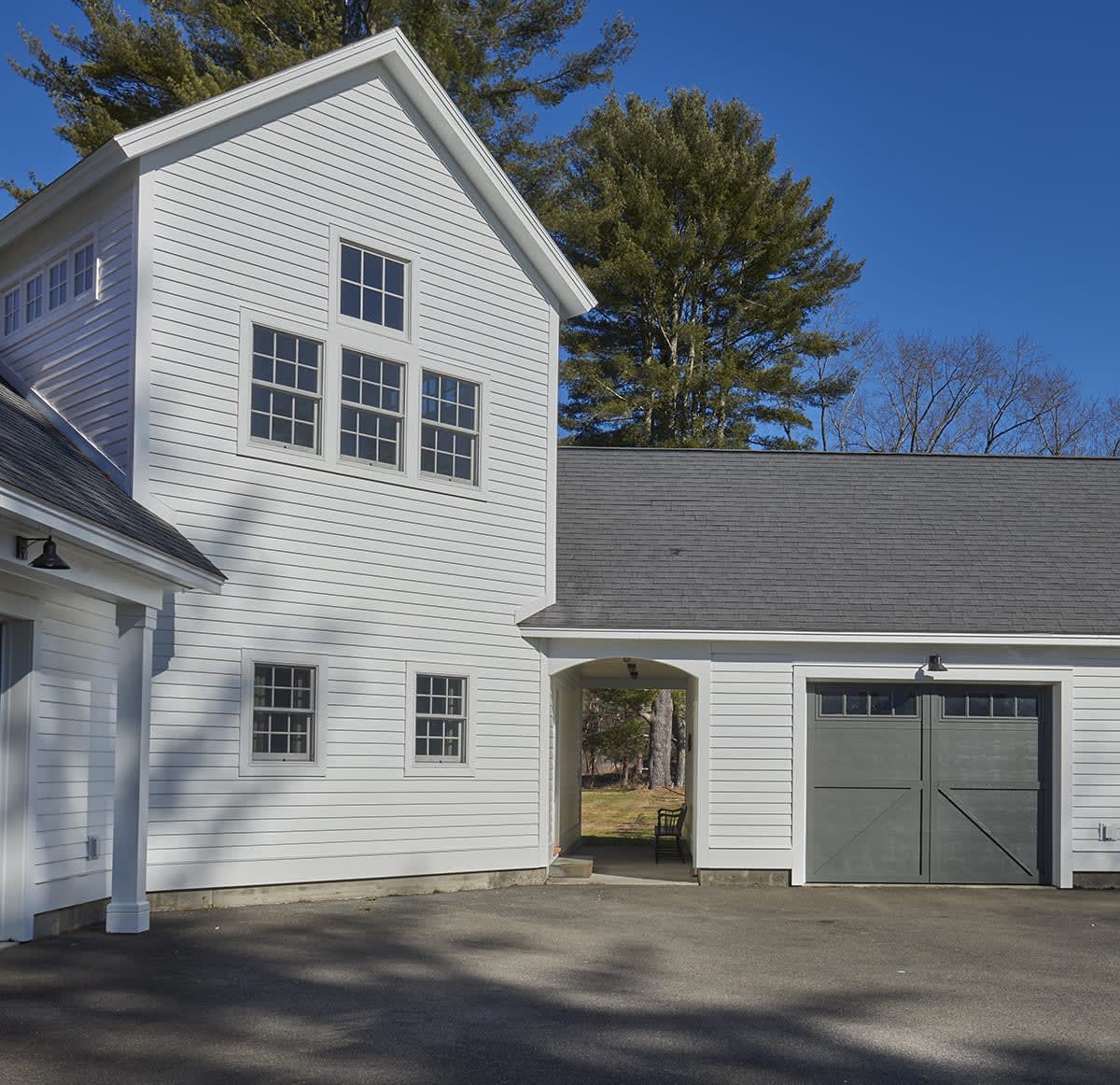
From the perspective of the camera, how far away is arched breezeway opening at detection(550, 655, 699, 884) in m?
16.8

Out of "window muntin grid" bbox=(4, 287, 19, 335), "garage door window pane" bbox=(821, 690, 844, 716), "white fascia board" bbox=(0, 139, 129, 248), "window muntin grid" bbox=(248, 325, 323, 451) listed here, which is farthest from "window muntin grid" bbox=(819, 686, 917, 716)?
"window muntin grid" bbox=(4, 287, 19, 335)

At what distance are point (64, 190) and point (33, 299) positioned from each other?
5.05 feet

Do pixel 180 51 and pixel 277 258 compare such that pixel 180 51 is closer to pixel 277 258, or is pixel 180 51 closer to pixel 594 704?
pixel 277 258

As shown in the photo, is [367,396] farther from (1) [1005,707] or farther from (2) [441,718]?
(1) [1005,707]

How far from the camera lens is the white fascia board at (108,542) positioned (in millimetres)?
8484

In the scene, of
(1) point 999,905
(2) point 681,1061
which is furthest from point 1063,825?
(2) point 681,1061

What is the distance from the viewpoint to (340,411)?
14.1m

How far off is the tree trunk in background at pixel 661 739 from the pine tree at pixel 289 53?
1211 centimetres

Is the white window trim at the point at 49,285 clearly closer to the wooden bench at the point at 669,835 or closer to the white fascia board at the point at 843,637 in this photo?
the white fascia board at the point at 843,637

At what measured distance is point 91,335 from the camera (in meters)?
13.3

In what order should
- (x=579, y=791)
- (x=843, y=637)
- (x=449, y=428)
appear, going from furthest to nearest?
(x=579, y=791) → (x=843, y=637) → (x=449, y=428)

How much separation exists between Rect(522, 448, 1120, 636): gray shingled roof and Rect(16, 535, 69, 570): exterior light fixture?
735 cm

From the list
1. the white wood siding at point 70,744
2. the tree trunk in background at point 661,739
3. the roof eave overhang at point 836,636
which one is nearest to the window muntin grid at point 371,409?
the roof eave overhang at point 836,636

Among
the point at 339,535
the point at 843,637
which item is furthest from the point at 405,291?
the point at 843,637
